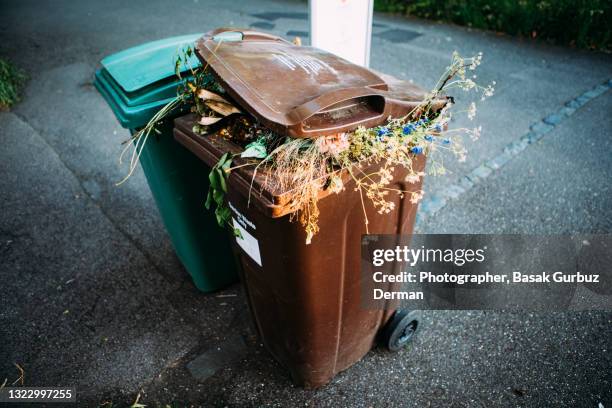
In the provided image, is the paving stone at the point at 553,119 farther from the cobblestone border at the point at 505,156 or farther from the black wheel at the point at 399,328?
the black wheel at the point at 399,328

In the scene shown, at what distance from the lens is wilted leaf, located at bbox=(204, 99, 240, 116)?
5.86 feet

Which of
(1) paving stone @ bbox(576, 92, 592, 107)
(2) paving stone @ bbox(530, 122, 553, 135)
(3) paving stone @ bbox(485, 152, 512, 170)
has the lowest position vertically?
(3) paving stone @ bbox(485, 152, 512, 170)

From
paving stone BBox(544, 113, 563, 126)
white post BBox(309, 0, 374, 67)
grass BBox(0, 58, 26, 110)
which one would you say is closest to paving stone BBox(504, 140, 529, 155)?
paving stone BBox(544, 113, 563, 126)

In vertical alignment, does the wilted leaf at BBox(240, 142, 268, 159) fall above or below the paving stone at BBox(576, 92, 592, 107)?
above

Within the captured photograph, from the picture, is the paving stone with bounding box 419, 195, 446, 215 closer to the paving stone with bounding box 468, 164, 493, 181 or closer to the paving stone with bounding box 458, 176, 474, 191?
the paving stone with bounding box 458, 176, 474, 191

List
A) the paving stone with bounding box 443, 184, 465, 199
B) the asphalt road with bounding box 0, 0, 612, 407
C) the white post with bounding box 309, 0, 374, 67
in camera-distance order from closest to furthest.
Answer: the asphalt road with bounding box 0, 0, 612, 407 → the white post with bounding box 309, 0, 374, 67 → the paving stone with bounding box 443, 184, 465, 199

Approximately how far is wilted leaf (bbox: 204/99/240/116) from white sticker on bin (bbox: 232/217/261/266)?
19.5 inches

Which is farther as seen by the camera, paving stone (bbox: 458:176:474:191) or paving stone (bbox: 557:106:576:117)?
paving stone (bbox: 557:106:576:117)

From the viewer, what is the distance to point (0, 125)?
17.1 feet

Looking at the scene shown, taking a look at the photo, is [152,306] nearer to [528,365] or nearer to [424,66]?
[528,365]

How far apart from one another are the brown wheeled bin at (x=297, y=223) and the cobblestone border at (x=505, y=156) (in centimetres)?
158

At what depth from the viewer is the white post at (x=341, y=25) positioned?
9.32 ft

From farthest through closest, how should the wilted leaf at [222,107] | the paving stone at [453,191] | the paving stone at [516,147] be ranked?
the paving stone at [516,147], the paving stone at [453,191], the wilted leaf at [222,107]

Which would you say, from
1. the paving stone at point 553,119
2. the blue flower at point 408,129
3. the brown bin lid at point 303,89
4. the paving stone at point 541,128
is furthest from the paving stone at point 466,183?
the blue flower at point 408,129
